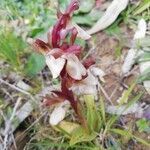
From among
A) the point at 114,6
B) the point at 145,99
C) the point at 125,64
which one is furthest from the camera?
the point at 114,6

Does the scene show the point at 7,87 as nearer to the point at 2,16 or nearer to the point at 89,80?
the point at 2,16

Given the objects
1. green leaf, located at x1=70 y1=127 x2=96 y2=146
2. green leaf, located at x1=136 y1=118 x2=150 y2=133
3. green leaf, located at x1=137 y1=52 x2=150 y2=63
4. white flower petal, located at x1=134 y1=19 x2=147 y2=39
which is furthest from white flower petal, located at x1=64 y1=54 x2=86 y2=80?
white flower petal, located at x1=134 y1=19 x2=147 y2=39

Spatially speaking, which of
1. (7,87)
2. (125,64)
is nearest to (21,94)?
(7,87)

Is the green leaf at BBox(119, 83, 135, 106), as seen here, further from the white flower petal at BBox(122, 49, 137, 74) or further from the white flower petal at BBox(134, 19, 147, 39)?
the white flower petal at BBox(134, 19, 147, 39)

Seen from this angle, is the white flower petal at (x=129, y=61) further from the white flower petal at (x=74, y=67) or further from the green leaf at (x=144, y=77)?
the white flower petal at (x=74, y=67)

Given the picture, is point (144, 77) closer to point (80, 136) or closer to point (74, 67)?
point (80, 136)
